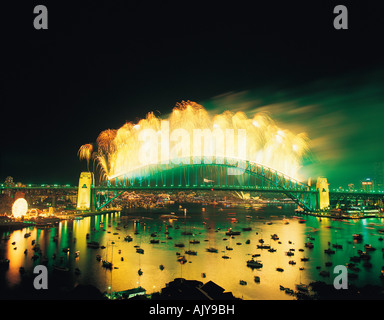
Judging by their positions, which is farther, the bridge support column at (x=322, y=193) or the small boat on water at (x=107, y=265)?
the bridge support column at (x=322, y=193)

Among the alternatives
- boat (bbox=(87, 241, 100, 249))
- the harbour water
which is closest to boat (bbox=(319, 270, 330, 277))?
the harbour water

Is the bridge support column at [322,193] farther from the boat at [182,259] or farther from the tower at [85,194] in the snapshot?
the boat at [182,259]

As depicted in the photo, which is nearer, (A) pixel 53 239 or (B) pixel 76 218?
(A) pixel 53 239

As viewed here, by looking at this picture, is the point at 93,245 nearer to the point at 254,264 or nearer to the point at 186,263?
the point at 186,263

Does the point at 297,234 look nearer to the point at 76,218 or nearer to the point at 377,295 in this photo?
the point at 377,295

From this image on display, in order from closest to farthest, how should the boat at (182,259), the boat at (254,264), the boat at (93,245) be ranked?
the boat at (254,264) < the boat at (182,259) < the boat at (93,245)

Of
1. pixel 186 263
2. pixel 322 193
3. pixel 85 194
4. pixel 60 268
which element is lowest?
pixel 186 263

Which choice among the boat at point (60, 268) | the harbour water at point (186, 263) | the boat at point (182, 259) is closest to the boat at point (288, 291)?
the harbour water at point (186, 263)

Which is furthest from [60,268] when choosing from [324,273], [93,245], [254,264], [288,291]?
[324,273]
